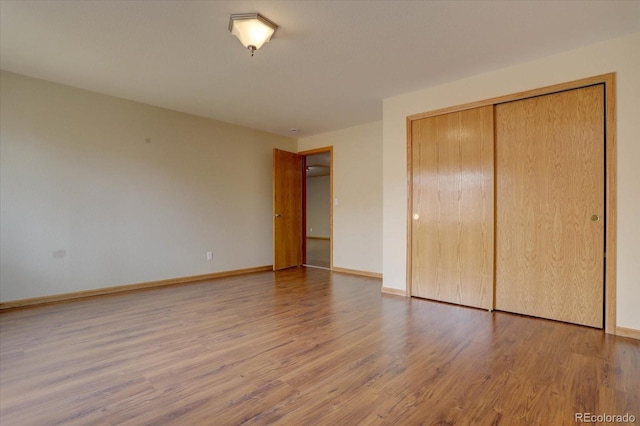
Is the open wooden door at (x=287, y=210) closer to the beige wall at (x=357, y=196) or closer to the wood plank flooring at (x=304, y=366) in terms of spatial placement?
A: the beige wall at (x=357, y=196)

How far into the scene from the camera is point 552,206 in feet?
9.34

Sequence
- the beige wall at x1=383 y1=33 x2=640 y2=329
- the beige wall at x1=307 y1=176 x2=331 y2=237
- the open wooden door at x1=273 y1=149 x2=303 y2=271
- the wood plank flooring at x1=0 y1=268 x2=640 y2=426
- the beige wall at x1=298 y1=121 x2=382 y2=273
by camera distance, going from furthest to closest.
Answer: the beige wall at x1=307 y1=176 x2=331 y2=237 < the open wooden door at x1=273 y1=149 x2=303 y2=271 < the beige wall at x1=298 y1=121 x2=382 y2=273 < the beige wall at x1=383 y1=33 x2=640 y2=329 < the wood plank flooring at x1=0 y1=268 x2=640 y2=426

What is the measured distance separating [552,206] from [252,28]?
9.86 feet

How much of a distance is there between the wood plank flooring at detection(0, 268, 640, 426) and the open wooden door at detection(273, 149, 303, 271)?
7.69 ft

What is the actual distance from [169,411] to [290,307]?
1.78 m

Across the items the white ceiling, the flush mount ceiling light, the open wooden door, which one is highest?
the white ceiling

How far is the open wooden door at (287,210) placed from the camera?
5469 millimetres

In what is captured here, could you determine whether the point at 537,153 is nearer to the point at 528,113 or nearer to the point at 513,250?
the point at 528,113

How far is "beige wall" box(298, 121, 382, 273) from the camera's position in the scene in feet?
16.2

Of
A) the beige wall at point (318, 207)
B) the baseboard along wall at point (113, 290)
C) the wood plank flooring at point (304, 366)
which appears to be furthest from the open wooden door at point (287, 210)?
the beige wall at point (318, 207)

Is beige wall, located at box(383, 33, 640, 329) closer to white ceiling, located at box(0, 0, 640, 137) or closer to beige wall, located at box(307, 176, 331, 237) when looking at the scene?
white ceiling, located at box(0, 0, 640, 137)

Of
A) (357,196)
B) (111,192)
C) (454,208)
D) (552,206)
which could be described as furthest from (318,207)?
(552,206)

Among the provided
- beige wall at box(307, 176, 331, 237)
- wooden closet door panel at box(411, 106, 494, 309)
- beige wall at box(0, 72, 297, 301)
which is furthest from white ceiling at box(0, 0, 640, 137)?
beige wall at box(307, 176, 331, 237)

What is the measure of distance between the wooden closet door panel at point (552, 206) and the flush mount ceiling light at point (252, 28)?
2.41m
